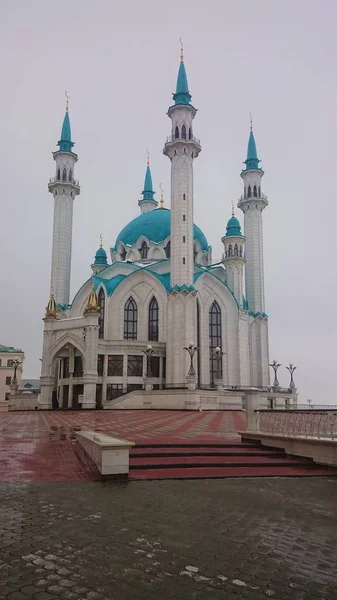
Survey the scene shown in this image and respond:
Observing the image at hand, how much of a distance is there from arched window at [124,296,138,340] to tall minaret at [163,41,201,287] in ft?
19.1

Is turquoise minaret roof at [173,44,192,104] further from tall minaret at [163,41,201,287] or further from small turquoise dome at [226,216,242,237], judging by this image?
small turquoise dome at [226,216,242,237]

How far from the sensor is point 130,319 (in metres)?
43.3

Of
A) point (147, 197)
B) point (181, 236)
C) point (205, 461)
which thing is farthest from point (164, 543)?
point (147, 197)

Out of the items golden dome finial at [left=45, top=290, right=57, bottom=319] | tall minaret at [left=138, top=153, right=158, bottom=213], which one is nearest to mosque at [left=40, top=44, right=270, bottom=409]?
golden dome finial at [left=45, top=290, right=57, bottom=319]

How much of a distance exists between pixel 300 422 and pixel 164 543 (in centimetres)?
645

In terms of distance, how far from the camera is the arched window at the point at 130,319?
42.8 metres

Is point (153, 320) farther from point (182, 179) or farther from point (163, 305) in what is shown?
point (182, 179)

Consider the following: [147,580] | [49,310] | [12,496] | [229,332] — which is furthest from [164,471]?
[229,332]

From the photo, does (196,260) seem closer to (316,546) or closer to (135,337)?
(135,337)

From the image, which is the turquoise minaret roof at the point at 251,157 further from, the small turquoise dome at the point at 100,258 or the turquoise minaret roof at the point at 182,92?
the small turquoise dome at the point at 100,258

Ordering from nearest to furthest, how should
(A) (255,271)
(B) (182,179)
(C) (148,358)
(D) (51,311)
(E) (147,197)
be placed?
(C) (148,358) < (D) (51,311) < (B) (182,179) < (A) (255,271) < (E) (147,197)

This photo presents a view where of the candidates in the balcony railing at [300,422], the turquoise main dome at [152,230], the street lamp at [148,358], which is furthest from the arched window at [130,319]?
the balcony railing at [300,422]

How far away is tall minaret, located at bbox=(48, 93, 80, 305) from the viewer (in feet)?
150

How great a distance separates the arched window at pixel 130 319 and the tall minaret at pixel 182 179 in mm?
5837
